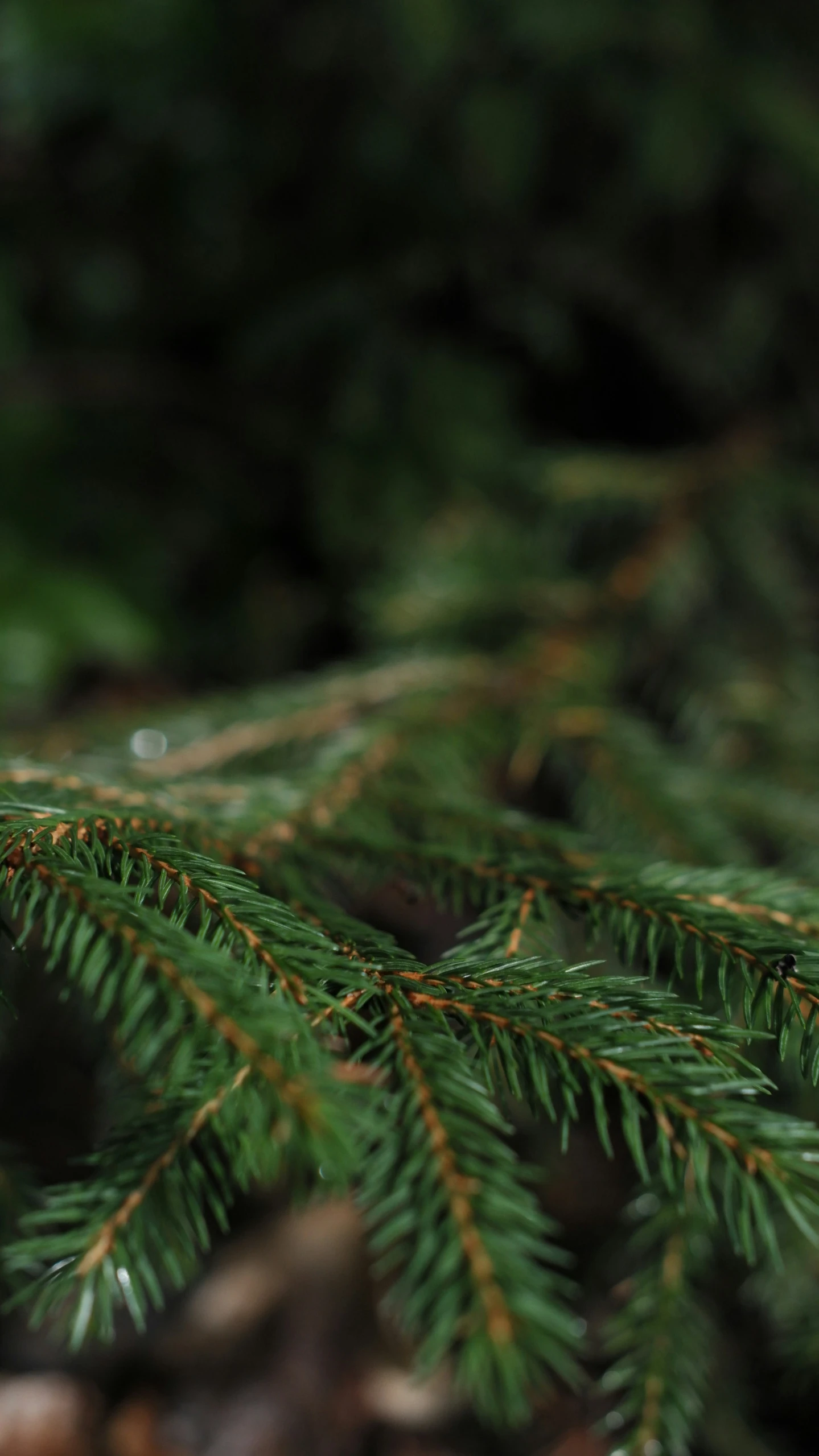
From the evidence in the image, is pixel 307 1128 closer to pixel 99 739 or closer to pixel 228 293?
pixel 99 739

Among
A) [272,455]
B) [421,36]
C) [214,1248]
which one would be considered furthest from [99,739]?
[421,36]

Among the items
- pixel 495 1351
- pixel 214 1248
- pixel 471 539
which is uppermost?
pixel 471 539

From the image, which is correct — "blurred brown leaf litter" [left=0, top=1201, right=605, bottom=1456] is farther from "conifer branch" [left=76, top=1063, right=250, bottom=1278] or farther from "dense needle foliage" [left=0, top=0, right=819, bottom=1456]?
"conifer branch" [left=76, top=1063, right=250, bottom=1278]

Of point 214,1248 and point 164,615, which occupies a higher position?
point 164,615

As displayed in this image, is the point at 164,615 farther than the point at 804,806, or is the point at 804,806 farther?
the point at 164,615

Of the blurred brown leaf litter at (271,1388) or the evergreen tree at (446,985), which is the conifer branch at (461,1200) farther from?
the blurred brown leaf litter at (271,1388)

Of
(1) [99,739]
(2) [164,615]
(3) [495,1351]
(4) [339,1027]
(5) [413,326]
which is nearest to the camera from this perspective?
(3) [495,1351]

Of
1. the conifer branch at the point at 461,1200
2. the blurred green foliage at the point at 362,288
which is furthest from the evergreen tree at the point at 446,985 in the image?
the blurred green foliage at the point at 362,288

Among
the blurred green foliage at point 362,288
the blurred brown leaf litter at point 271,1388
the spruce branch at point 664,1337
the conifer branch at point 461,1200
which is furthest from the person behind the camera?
the blurred green foliage at point 362,288

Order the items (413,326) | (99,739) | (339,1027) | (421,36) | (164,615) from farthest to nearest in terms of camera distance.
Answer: (413,326) < (164,615) < (421,36) < (99,739) < (339,1027)
